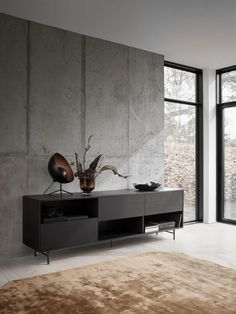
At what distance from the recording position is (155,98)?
18.4 ft

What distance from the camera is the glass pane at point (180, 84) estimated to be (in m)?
6.04

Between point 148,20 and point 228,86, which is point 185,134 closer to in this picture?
point 228,86

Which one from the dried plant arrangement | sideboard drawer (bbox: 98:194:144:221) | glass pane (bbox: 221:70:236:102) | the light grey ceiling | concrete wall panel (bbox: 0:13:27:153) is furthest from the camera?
glass pane (bbox: 221:70:236:102)

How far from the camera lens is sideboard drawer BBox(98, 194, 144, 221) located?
427cm

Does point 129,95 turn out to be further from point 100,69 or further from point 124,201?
point 124,201

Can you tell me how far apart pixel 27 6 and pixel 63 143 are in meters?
1.73

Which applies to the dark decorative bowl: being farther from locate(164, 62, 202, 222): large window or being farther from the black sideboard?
locate(164, 62, 202, 222): large window

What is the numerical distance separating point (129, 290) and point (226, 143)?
428 cm

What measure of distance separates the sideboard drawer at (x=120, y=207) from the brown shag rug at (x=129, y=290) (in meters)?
0.70

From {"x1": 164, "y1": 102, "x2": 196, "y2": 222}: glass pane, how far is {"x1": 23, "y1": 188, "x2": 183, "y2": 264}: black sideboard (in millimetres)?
1037

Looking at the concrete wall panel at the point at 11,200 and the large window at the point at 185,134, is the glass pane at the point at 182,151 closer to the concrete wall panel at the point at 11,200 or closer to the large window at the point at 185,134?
the large window at the point at 185,134

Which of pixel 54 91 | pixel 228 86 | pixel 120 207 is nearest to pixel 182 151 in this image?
pixel 228 86

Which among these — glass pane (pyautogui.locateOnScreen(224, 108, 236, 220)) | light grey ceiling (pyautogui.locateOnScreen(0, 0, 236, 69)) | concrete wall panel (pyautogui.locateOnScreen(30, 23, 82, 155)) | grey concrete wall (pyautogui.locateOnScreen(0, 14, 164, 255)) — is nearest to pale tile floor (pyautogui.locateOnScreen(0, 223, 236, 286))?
grey concrete wall (pyautogui.locateOnScreen(0, 14, 164, 255))

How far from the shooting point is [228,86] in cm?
639
